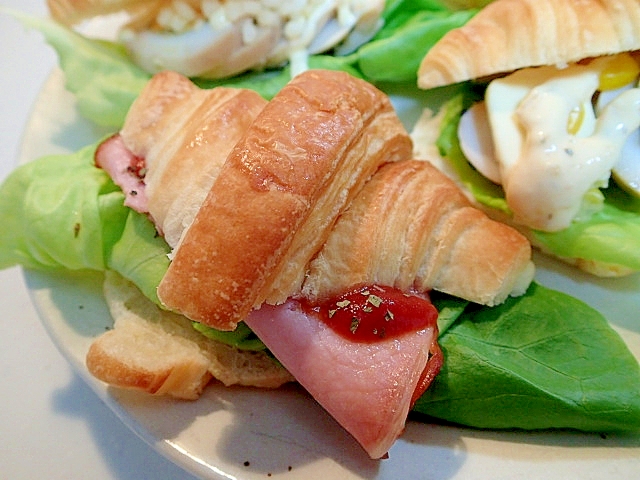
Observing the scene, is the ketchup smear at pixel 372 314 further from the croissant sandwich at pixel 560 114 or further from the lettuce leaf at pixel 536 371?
the croissant sandwich at pixel 560 114

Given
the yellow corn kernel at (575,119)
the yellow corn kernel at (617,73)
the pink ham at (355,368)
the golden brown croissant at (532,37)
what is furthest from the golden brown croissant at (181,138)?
the yellow corn kernel at (617,73)

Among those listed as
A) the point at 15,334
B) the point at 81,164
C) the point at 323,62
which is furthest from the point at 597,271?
the point at 15,334

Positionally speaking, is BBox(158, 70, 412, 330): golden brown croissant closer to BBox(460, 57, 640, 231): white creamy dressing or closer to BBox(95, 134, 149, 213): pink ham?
BBox(95, 134, 149, 213): pink ham

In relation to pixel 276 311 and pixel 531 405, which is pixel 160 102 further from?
pixel 531 405

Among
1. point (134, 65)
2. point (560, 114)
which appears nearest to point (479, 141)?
point (560, 114)

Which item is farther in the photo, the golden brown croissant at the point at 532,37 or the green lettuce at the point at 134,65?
the green lettuce at the point at 134,65

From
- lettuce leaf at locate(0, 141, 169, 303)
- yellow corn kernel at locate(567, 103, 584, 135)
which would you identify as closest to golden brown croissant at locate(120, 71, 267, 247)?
lettuce leaf at locate(0, 141, 169, 303)
